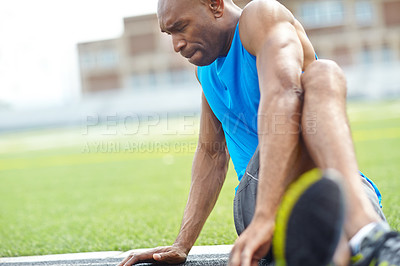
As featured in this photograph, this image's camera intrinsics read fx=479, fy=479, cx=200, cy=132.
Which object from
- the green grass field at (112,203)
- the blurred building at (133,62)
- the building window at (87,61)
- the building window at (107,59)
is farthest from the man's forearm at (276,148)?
the building window at (87,61)

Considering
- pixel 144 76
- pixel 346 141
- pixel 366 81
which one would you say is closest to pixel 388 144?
pixel 346 141

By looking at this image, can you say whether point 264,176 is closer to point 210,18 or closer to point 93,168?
point 210,18

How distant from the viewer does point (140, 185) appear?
219 inches

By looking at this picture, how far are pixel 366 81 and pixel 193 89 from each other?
9.84m

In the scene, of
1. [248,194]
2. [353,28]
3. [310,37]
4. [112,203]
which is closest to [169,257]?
[248,194]

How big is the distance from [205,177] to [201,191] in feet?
0.23

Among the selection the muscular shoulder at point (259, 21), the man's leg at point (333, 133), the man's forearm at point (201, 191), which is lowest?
the man's forearm at point (201, 191)

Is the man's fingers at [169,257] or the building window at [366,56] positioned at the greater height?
the man's fingers at [169,257]

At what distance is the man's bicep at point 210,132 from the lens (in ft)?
6.59

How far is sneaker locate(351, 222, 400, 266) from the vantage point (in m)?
1.07

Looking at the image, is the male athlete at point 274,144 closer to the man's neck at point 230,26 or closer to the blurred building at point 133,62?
the man's neck at point 230,26

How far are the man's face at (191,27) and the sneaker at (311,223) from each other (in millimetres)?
771

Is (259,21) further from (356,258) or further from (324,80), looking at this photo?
(356,258)

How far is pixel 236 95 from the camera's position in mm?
1727
